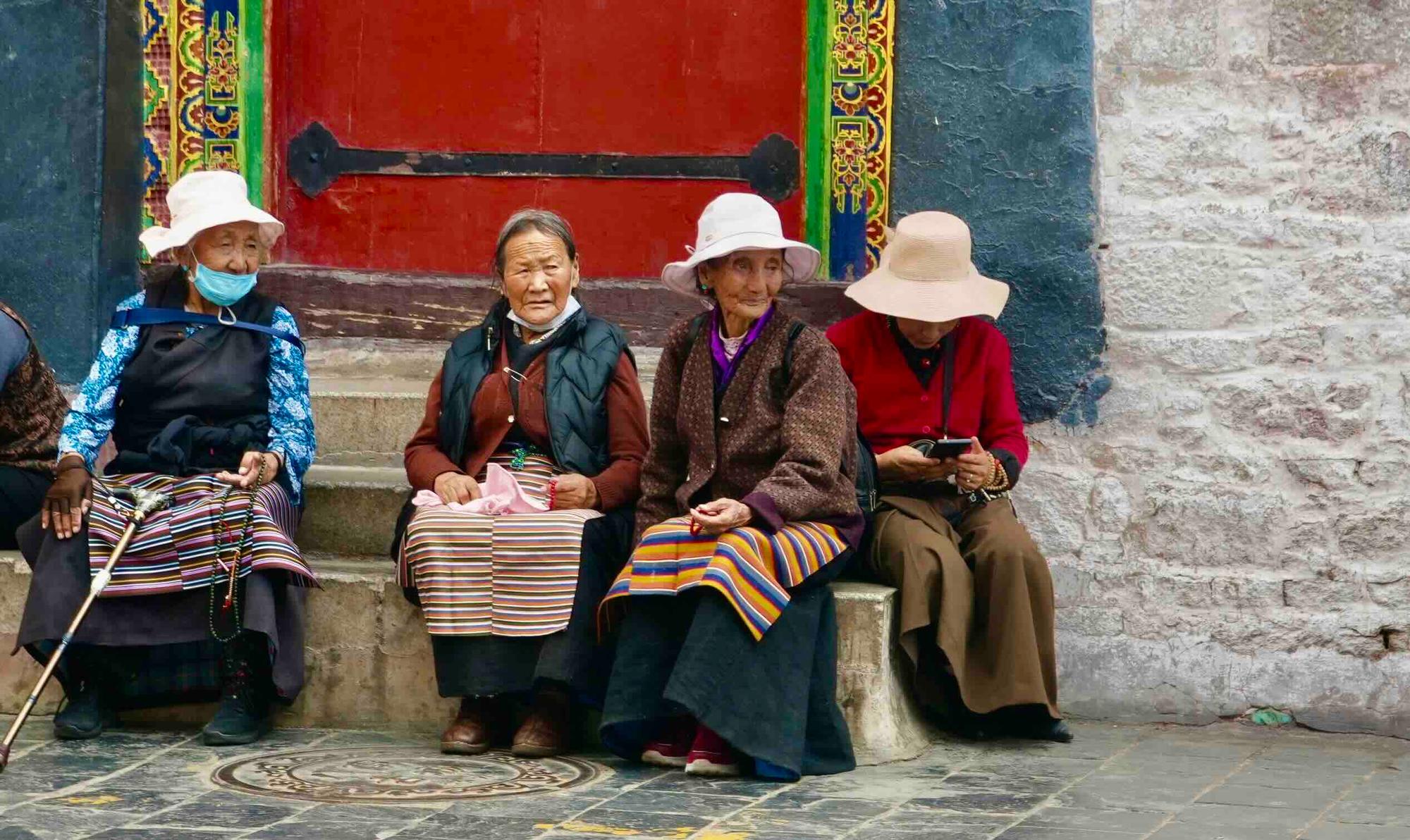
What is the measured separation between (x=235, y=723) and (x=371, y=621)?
463 mm

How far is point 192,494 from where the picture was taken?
18.3ft

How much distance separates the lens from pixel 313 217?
23.4ft

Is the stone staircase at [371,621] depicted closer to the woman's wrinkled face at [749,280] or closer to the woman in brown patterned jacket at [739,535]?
the woman in brown patterned jacket at [739,535]

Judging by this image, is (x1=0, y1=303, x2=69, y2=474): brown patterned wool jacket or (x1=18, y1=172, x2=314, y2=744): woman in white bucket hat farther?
(x1=0, y1=303, x2=69, y2=474): brown patterned wool jacket

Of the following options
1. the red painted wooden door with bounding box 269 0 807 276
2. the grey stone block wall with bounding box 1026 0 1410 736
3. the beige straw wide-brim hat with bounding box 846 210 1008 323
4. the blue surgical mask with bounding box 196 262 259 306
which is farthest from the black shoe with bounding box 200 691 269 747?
the grey stone block wall with bounding box 1026 0 1410 736

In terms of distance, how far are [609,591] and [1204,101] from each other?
2.22 metres

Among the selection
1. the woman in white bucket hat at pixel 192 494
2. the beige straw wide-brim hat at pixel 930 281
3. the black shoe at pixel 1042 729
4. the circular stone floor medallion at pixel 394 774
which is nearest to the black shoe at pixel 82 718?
the woman in white bucket hat at pixel 192 494

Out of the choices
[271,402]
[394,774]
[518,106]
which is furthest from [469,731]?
[518,106]

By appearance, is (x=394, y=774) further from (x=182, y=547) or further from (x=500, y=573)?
(x=182, y=547)

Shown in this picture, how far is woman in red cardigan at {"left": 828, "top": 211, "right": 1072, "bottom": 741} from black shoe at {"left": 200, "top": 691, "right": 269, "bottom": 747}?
1.66m

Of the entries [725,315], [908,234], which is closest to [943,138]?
[908,234]

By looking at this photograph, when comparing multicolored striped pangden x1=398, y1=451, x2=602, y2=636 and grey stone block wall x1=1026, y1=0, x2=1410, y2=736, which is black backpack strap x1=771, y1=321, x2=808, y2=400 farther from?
grey stone block wall x1=1026, y1=0, x2=1410, y2=736

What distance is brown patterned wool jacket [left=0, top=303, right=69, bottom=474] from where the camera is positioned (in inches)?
233

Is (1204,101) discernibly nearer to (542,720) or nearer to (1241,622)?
(1241,622)
